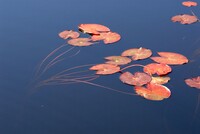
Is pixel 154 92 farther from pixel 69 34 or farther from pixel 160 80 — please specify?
pixel 69 34

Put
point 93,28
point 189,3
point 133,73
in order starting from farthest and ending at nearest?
point 189,3
point 93,28
point 133,73

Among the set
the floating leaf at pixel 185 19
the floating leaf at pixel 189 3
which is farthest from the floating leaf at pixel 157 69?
the floating leaf at pixel 189 3

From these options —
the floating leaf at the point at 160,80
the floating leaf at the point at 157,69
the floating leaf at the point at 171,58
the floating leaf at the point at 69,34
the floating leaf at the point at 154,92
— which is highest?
the floating leaf at the point at 69,34

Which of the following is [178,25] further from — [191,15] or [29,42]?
[29,42]

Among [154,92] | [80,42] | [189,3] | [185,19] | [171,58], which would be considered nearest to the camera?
[154,92]

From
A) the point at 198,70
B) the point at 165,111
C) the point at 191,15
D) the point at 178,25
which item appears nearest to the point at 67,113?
the point at 165,111

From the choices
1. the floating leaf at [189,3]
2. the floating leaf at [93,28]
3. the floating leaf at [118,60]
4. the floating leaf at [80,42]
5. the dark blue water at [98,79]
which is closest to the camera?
the dark blue water at [98,79]

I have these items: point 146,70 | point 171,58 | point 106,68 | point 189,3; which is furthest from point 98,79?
point 189,3

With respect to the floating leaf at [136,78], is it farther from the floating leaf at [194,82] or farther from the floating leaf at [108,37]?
the floating leaf at [108,37]
